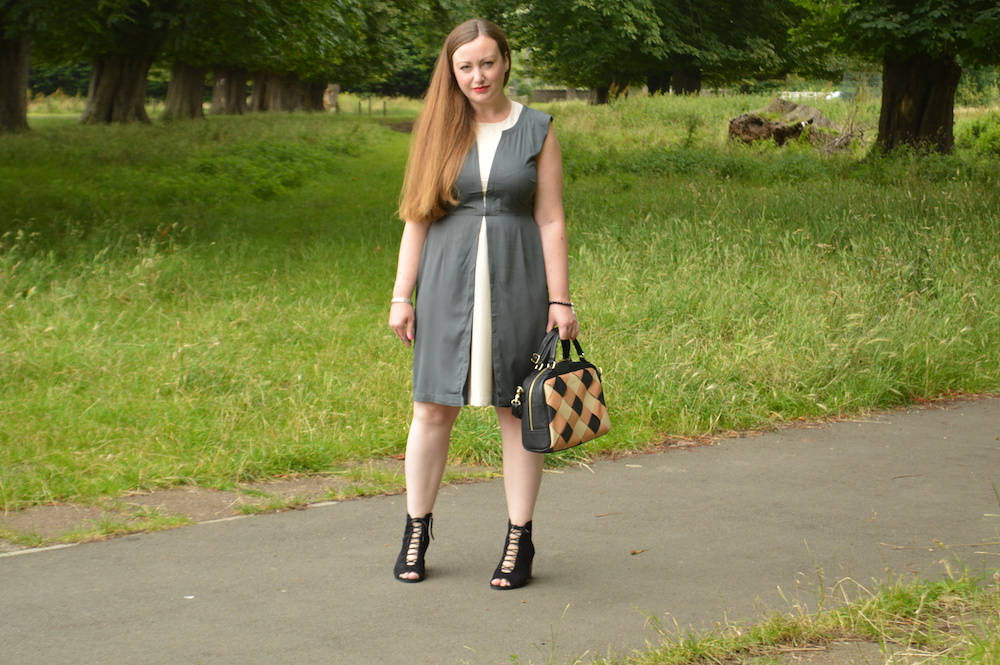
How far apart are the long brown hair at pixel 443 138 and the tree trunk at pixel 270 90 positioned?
44.7m

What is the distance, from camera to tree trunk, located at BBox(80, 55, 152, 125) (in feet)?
93.2

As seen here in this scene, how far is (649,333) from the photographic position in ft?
23.2

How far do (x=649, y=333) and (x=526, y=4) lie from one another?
90.9ft

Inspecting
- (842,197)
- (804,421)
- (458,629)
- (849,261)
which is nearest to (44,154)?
(842,197)

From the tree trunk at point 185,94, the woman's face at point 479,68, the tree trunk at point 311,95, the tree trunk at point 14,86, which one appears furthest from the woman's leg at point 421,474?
the tree trunk at point 311,95

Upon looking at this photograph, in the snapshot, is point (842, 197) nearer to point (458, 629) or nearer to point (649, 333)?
point (649, 333)

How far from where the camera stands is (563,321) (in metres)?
3.72

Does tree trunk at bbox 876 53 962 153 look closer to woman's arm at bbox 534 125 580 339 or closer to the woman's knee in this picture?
woman's arm at bbox 534 125 580 339

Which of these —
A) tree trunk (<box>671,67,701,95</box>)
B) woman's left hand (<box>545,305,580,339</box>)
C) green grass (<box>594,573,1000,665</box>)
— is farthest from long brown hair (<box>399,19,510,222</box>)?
tree trunk (<box>671,67,701,95</box>)

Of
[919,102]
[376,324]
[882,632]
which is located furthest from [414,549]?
[919,102]

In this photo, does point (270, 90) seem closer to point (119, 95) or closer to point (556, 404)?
point (119, 95)

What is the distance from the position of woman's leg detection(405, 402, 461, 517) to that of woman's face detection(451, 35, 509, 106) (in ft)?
3.71

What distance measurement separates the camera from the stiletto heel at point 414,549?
3.79m

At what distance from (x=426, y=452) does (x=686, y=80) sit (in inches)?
1361
